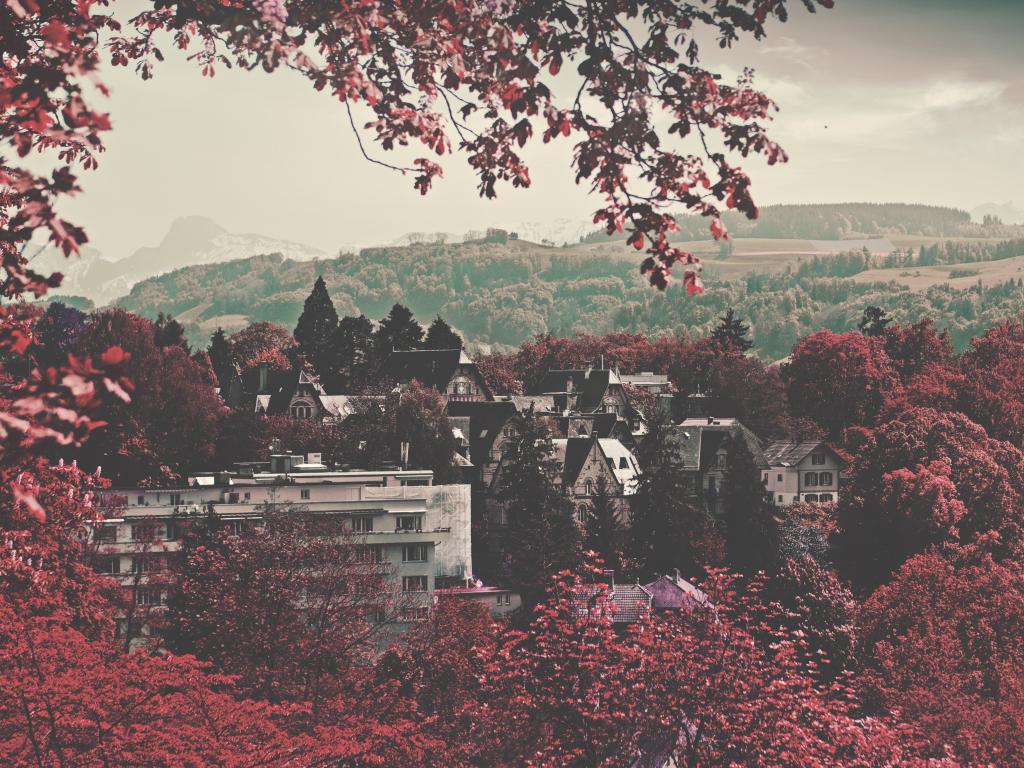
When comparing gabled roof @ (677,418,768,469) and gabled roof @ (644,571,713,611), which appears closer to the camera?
gabled roof @ (644,571,713,611)

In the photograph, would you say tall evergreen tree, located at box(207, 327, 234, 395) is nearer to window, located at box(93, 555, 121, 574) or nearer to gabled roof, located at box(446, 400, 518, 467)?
gabled roof, located at box(446, 400, 518, 467)

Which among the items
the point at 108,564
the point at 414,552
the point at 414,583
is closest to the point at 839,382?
the point at 414,552

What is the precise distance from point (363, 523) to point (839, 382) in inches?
2272

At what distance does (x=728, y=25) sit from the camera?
28.7ft

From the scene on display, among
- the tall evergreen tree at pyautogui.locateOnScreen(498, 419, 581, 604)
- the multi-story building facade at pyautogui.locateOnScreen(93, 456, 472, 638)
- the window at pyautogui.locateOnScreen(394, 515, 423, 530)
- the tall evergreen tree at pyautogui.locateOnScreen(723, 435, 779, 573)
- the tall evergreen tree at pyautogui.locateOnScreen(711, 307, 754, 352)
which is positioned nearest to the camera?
the multi-story building facade at pyautogui.locateOnScreen(93, 456, 472, 638)

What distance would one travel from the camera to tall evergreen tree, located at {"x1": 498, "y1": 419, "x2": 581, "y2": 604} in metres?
60.6

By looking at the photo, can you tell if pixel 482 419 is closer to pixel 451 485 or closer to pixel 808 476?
pixel 451 485

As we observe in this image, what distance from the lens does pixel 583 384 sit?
10512 centimetres

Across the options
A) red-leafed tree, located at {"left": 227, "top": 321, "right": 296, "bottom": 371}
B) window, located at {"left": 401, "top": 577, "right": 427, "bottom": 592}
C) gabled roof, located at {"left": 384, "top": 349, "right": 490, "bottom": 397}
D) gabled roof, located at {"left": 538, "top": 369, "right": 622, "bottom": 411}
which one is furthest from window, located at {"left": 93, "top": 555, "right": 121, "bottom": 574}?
red-leafed tree, located at {"left": 227, "top": 321, "right": 296, "bottom": 371}

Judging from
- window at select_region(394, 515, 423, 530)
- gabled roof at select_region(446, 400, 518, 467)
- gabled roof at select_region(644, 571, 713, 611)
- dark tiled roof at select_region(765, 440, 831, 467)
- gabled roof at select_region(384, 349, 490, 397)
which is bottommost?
gabled roof at select_region(644, 571, 713, 611)

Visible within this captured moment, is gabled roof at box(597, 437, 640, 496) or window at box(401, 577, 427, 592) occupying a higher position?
gabled roof at box(597, 437, 640, 496)

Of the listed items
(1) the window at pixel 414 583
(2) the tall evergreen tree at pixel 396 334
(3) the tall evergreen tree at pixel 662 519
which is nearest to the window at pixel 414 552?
(1) the window at pixel 414 583

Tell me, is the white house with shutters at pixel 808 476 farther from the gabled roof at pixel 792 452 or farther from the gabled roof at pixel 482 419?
the gabled roof at pixel 482 419

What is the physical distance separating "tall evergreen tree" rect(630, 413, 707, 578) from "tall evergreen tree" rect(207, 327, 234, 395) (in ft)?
179
